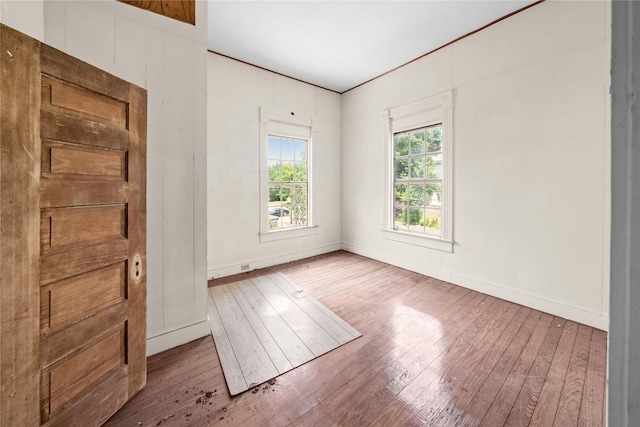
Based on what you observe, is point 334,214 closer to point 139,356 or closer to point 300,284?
point 300,284

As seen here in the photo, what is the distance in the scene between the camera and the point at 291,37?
3266mm

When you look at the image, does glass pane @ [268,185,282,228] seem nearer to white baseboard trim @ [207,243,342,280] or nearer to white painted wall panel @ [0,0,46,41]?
white baseboard trim @ [207,243,342,280]

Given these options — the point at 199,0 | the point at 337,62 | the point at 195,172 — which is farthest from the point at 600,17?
the point at 195,172

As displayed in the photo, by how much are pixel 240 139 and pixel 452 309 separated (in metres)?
3.47

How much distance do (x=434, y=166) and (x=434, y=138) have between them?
390 millimetres

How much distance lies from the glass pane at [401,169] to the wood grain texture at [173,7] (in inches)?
125

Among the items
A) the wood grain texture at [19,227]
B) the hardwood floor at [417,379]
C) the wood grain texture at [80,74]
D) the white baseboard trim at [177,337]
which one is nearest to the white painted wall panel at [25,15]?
the wood grain texture at [80,74]

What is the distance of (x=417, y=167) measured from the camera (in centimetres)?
396

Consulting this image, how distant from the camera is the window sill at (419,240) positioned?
139 inches

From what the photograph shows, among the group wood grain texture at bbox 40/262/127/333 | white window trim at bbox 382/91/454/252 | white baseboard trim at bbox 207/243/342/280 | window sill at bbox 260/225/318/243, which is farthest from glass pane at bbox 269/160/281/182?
wood grain texture at bbox 40/262/127/333

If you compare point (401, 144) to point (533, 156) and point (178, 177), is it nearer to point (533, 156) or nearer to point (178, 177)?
point (533, 156)

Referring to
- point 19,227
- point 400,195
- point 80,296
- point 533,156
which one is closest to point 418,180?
point 400,195

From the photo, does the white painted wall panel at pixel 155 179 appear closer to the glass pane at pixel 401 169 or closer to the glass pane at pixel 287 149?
the glass pane at pixel 287 149

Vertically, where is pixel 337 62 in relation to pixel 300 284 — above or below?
above
